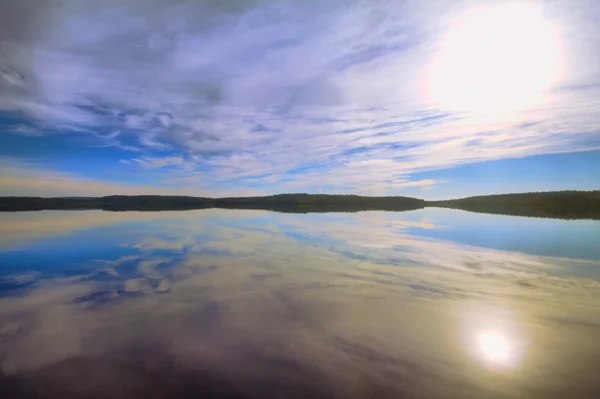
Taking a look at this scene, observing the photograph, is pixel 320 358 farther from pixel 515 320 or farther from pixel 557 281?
pixel 557 281

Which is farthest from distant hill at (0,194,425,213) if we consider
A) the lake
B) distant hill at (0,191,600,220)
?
the lake

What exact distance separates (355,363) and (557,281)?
8723 mm

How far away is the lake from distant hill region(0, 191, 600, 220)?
2035 inches

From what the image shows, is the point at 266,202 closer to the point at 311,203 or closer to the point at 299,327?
the point at 311,203

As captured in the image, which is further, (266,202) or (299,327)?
(266,202)

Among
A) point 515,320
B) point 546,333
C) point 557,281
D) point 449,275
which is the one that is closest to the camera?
point 546,333

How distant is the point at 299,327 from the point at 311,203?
111935 mm

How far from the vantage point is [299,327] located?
684cm

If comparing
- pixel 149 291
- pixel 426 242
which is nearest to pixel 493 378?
pixel 149 291

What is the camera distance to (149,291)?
30.3 ft

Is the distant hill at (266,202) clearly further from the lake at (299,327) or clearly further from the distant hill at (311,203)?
the lake at (299,327)

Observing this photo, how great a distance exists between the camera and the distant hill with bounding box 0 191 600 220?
237 feet

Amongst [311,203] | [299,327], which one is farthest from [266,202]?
[299,327]

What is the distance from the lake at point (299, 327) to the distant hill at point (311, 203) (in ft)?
170
